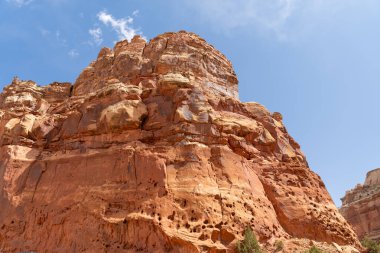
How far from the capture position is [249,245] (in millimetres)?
21781

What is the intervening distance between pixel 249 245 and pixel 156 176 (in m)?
7.72

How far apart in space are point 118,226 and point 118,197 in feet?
7.37

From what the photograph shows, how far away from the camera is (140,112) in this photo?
30234mm

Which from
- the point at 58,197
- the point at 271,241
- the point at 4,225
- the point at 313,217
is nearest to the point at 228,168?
the point at 271,241

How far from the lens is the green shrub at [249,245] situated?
21578 mm

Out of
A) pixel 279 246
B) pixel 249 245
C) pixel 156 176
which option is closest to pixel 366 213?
pixel 279 246

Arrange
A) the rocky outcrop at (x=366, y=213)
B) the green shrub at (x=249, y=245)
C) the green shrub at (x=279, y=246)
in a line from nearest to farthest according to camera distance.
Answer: the green shrub at (x=249, y=245)
the green shrub at (x=279, y=246)
the rocky outcrop at (x=366, y=213)

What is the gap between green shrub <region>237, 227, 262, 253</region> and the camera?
2158cm

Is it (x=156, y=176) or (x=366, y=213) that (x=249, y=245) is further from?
(x=366, y=213)

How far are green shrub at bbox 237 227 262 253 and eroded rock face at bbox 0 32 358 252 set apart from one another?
0.66 meters

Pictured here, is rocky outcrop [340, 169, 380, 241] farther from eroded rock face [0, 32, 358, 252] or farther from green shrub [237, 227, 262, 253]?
green shrub [237, 227, 262, 253]

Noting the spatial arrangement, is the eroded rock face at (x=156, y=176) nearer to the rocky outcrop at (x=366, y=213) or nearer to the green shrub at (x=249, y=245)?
the green shrub at (x=249, y=245)

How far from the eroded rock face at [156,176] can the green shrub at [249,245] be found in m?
0.66

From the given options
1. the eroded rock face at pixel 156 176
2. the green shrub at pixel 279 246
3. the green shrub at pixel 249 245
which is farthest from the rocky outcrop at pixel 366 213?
the green shrub at pixel 249 245
